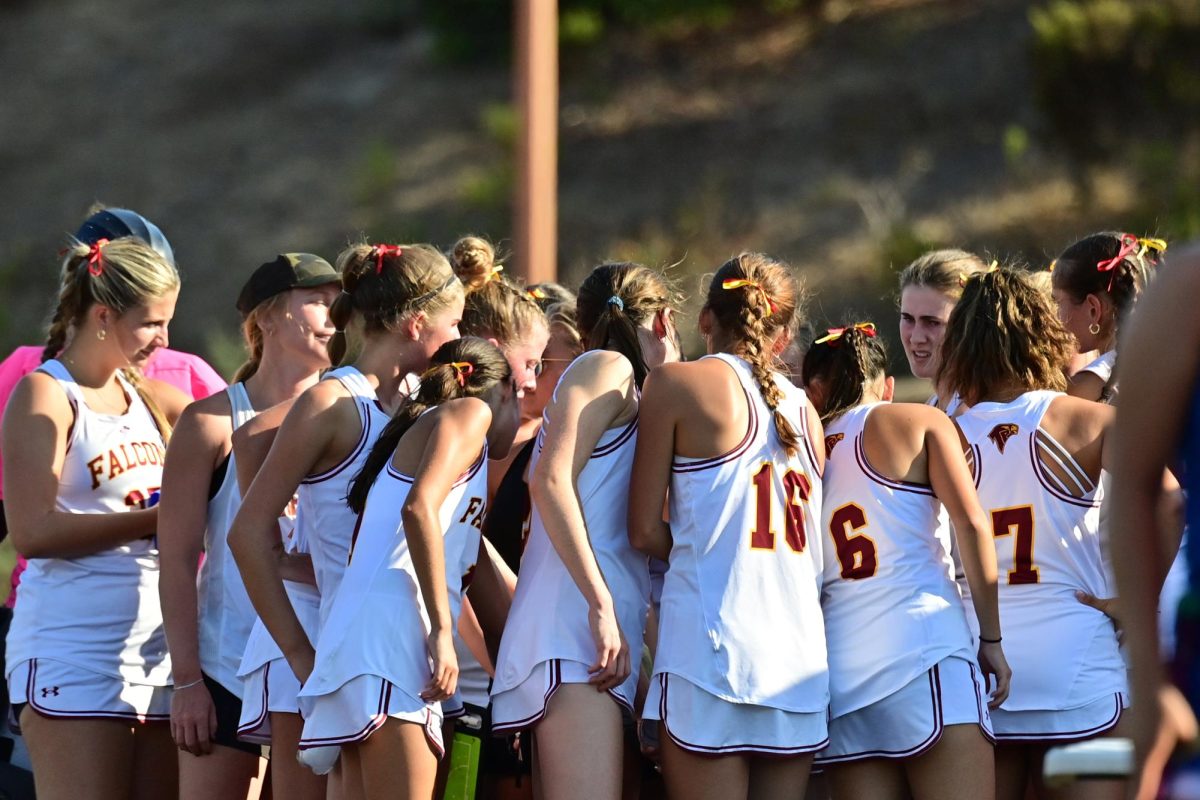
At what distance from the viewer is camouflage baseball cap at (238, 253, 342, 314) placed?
4.03 m

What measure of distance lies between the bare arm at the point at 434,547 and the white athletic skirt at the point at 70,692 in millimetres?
1023

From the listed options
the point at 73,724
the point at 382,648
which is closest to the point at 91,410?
the point at 73,724

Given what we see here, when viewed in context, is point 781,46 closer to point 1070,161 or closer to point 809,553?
point 1070,161

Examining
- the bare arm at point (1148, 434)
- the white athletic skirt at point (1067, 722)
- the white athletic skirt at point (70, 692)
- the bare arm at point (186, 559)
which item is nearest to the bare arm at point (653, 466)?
the white athletic skirt at point (1067, 722)

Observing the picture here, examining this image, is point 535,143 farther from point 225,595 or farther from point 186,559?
point 186,559

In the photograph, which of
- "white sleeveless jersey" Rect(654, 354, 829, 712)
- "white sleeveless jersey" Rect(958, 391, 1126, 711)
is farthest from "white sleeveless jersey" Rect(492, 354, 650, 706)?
"white sleeveless jersey" Rect(958, 391, 1126, 711)

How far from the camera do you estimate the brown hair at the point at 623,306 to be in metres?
3.73

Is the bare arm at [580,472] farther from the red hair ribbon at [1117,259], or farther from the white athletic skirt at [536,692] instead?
the red hair ribbon at [1117,259]

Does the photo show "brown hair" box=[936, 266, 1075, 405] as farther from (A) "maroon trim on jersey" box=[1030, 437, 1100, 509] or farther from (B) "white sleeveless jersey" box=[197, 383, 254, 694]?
(B) "white sleeveless jersey" box=[197, 383, 254, 694]

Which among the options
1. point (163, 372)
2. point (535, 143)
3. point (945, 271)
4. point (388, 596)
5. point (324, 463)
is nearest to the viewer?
point (388, 596)

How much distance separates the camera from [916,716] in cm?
340

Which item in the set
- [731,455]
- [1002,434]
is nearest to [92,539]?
[731,455]

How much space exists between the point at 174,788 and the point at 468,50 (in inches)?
757

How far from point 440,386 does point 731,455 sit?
0.69 metres
